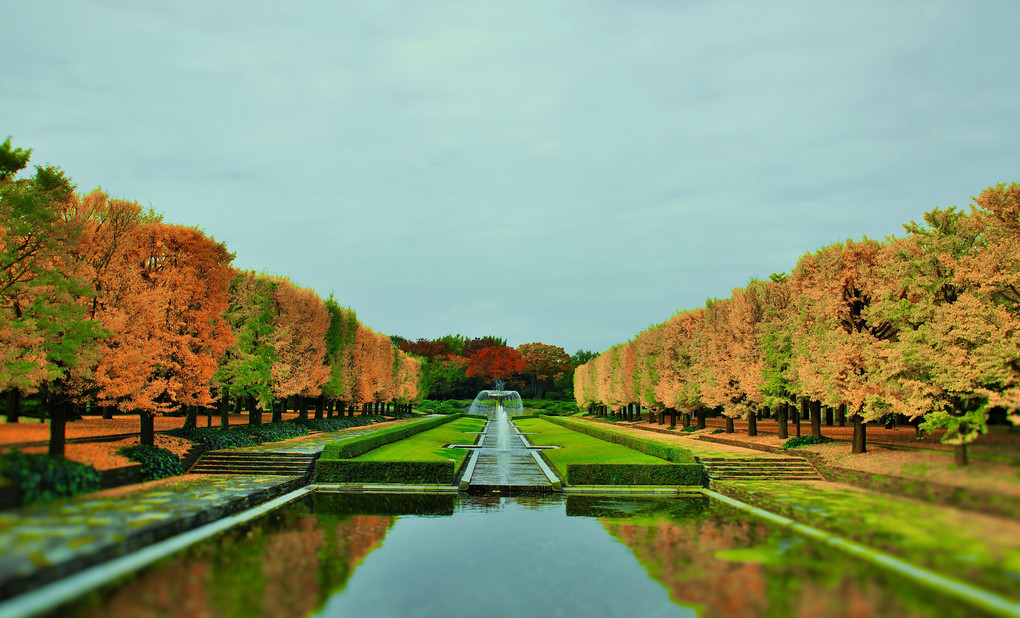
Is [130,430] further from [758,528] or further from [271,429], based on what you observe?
[758,528]

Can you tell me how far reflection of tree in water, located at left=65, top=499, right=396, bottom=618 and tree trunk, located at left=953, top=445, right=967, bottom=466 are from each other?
42.0 ft

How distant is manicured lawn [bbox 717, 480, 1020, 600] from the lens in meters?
9.23

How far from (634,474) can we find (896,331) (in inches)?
512

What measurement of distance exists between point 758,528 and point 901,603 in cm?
612

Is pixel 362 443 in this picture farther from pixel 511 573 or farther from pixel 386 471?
pixel 511 573

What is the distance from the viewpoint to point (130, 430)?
25969 mm

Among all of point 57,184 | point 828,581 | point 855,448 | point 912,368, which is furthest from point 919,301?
point 57,184

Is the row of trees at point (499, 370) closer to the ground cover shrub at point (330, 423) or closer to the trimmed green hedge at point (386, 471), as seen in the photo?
the ground cover shrub at point (330, 423)

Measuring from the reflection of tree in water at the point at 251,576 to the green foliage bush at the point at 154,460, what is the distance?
27.6 ft

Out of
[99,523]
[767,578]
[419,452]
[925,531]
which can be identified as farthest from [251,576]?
[419,452]

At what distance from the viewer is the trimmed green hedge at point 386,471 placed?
21969 mm

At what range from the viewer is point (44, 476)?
13.1 m

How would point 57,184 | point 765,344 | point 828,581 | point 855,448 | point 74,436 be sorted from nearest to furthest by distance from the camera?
point 828,581 → point 57,184 → point 74,436 → point 855,448 → point 765,344

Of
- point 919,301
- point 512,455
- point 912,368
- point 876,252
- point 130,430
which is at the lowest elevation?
point 512,455
